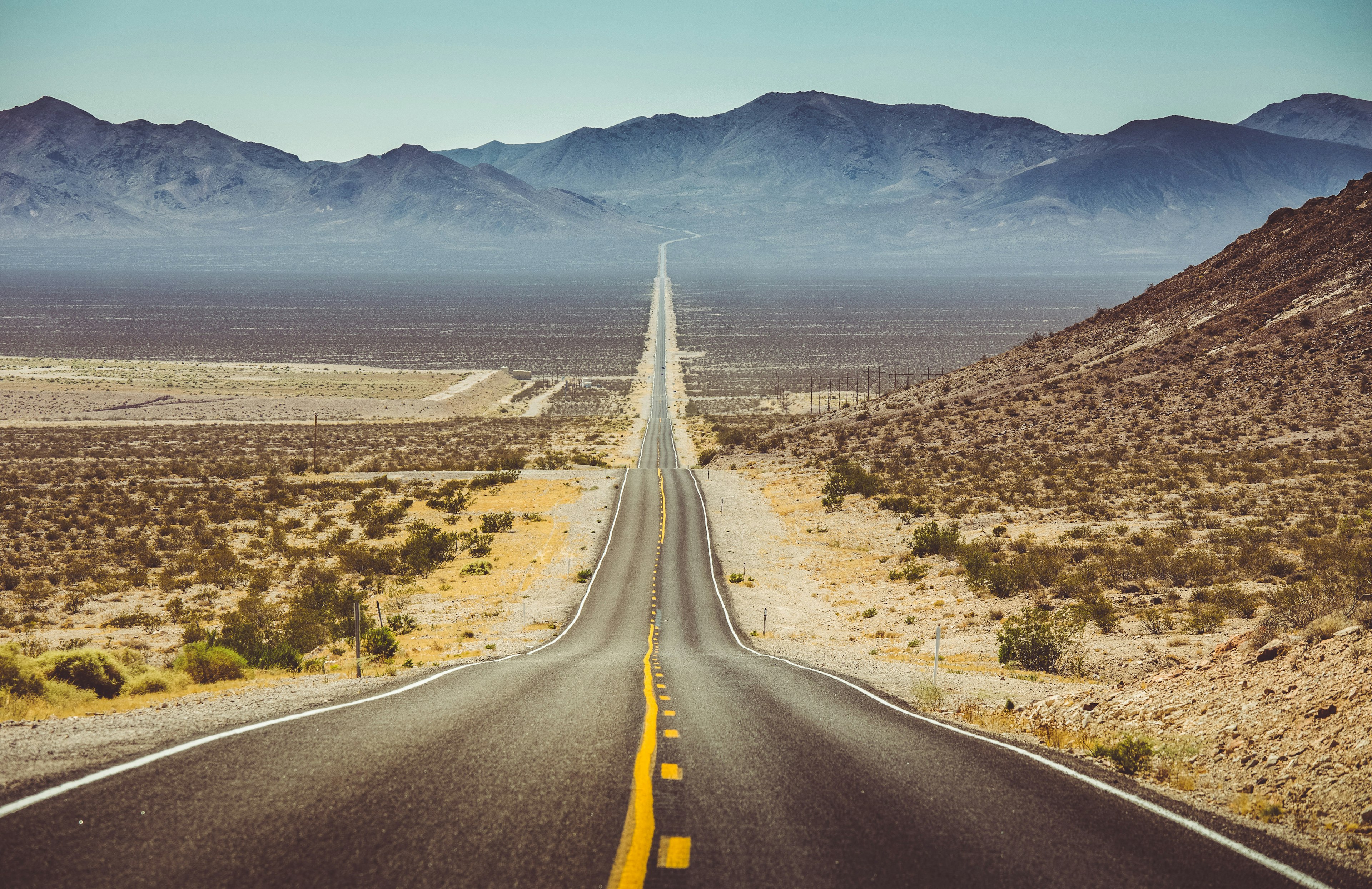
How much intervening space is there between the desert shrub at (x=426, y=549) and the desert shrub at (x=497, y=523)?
229cm

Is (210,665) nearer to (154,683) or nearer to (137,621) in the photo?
(154,683)

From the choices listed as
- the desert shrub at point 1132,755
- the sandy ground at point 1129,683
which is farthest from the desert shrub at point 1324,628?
the desert shrub at point 1132,755

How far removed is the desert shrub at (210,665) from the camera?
15.6 meters

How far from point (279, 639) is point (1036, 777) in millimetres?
19692

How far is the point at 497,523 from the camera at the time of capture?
46.1 metres

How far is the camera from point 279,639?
22.1 m

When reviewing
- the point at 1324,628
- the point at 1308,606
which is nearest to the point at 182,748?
the point at 1324,628

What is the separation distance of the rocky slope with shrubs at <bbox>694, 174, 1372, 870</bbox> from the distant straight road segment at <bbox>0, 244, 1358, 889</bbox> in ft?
5.60

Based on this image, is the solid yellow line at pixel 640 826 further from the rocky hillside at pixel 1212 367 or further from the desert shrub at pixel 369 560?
the rocky hillside at pixel 1212 367

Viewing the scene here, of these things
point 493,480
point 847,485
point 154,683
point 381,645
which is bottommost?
point 493,480

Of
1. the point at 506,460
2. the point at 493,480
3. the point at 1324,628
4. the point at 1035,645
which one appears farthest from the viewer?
the point at 506,460

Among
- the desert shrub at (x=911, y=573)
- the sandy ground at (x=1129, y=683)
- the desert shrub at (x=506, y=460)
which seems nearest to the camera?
the sandy ground at (x=1129, y=683)

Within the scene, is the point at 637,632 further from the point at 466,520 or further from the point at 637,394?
the point at 637,394

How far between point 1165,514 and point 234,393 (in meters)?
116
